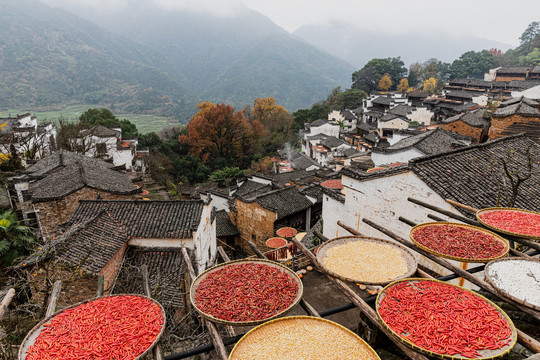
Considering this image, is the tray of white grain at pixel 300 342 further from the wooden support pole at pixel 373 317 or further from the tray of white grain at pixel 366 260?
the tray of white grain at pixel 366 260

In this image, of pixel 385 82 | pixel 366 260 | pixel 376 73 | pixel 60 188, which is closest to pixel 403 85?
pixel 385 82

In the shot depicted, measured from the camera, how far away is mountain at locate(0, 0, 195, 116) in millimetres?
82312

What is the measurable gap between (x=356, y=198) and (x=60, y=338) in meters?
9.59

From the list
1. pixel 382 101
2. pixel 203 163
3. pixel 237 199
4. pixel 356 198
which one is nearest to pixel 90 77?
pixel 203 163

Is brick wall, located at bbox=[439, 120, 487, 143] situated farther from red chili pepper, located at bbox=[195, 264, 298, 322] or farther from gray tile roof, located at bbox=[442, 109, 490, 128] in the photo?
red chili pepper, located at bbox=[195, 264, 298, 322]

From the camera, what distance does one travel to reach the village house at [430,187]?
881 cm

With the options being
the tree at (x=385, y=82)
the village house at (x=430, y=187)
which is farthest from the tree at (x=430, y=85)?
the village house at (x=430, y=187)

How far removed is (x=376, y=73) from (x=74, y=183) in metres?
67.4

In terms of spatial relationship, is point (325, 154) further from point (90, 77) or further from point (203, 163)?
point (90, 77)

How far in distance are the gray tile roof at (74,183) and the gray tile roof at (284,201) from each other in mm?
8544

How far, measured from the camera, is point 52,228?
570 inches

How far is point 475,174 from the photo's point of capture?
980 centimetres

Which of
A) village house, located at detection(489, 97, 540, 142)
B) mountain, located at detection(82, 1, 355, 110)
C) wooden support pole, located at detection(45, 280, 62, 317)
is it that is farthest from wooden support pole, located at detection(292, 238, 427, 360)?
mountain, located at detection(82, 1, 355, 110)

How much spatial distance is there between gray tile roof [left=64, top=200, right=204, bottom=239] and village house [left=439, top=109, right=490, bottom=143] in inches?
945
